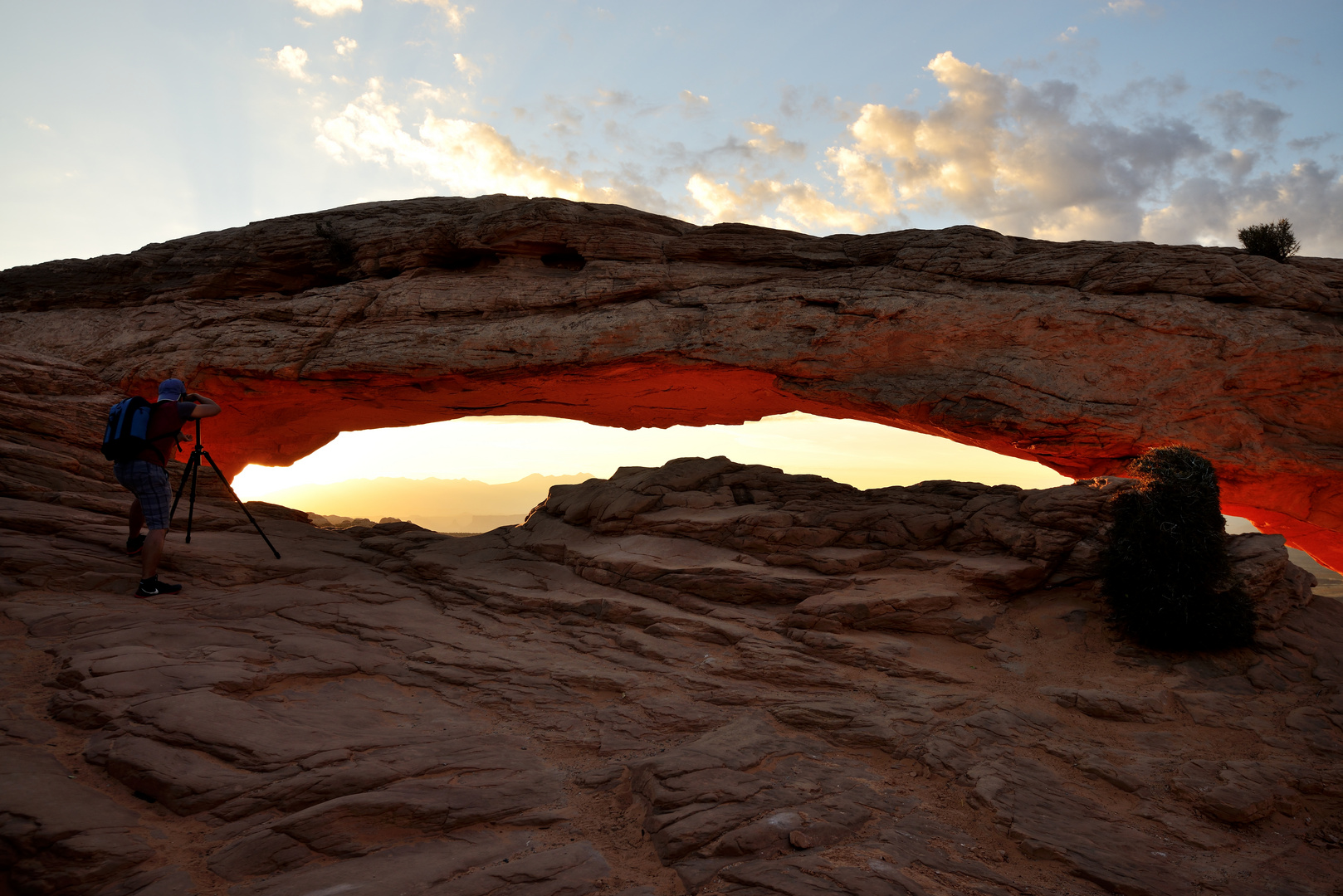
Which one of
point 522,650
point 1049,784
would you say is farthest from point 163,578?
point 1049,784

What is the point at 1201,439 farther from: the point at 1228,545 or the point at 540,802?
the point at 540,802

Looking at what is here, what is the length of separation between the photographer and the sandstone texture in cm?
587

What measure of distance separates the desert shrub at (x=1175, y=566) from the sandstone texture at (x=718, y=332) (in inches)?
173

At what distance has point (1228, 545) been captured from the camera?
12.2 meters

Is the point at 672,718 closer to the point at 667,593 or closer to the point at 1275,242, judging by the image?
the point at 667,593

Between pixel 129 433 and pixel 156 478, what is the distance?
2.73ft

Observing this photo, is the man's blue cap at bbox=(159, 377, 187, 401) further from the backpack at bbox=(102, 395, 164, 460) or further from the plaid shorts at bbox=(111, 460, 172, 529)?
the plaid shorts at bbox=(111, 460, 172, 529)

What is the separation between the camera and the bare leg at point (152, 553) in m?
11.0

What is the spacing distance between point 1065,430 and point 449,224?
58.4 feet

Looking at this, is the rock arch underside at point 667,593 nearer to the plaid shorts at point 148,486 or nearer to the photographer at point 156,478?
the photographer at point 156,478

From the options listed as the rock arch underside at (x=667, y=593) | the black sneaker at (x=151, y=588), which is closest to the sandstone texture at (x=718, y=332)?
the rock arch underside at (x=667, y=593)

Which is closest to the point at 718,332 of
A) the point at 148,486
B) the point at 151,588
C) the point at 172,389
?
the point at 172,389

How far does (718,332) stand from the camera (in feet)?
57.3

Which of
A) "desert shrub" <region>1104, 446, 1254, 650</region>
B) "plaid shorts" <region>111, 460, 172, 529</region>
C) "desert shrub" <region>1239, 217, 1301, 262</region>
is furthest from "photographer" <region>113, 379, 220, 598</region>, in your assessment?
"desert shrub" <region>1239, 217, 1301, 262</region>
